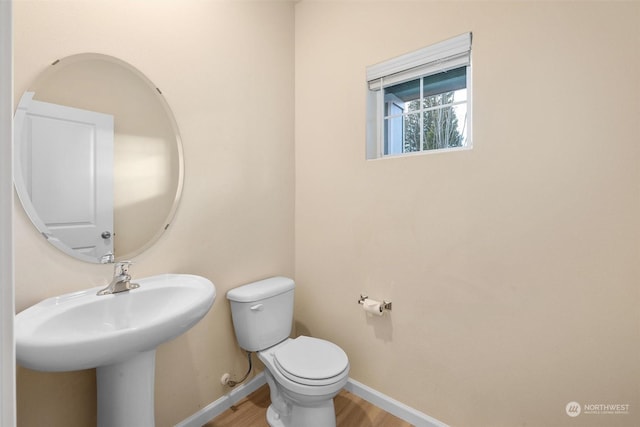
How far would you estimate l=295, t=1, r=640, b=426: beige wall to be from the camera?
1030 millimetres

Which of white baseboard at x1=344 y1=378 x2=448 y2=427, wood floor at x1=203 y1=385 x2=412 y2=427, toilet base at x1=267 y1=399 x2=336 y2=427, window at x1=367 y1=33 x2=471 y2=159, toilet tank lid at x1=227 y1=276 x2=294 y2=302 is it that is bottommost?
wood floor at x1=203 y1=385 x2=412 y2=427

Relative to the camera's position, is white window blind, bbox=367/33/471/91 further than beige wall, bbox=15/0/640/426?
Yes

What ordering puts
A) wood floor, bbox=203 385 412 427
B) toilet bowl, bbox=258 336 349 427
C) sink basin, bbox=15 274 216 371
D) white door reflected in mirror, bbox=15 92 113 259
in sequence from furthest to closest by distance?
wood floor, bbox=203 385 412 427
toilet bowl, bbox=258 336 349 427
white door reflected in mirror, bbox=15 92 113 259
sink basin, bbox=15 274 216 371

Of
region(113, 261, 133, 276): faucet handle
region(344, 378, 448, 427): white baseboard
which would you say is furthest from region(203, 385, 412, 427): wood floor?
region(113, 261, 133, 276): faucet handle

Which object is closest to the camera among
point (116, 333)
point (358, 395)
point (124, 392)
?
point (116, 333)

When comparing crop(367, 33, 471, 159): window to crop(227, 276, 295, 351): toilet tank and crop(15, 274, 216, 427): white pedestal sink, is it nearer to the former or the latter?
crop(227, 276, 295, 351): toilet tank

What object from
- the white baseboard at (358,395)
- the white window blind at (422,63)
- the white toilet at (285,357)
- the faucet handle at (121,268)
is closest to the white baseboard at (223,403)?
the white baseboard at (358,395)

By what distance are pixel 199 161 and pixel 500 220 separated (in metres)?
1.49

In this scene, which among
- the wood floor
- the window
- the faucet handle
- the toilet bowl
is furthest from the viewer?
the wood floor

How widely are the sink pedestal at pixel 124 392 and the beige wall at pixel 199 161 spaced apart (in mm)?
146

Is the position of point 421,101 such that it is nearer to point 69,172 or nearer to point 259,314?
point 259,314

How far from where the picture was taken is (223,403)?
157cm

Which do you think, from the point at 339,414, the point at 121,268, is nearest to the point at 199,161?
the point at 121,268

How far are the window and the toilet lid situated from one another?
115 centimetres
